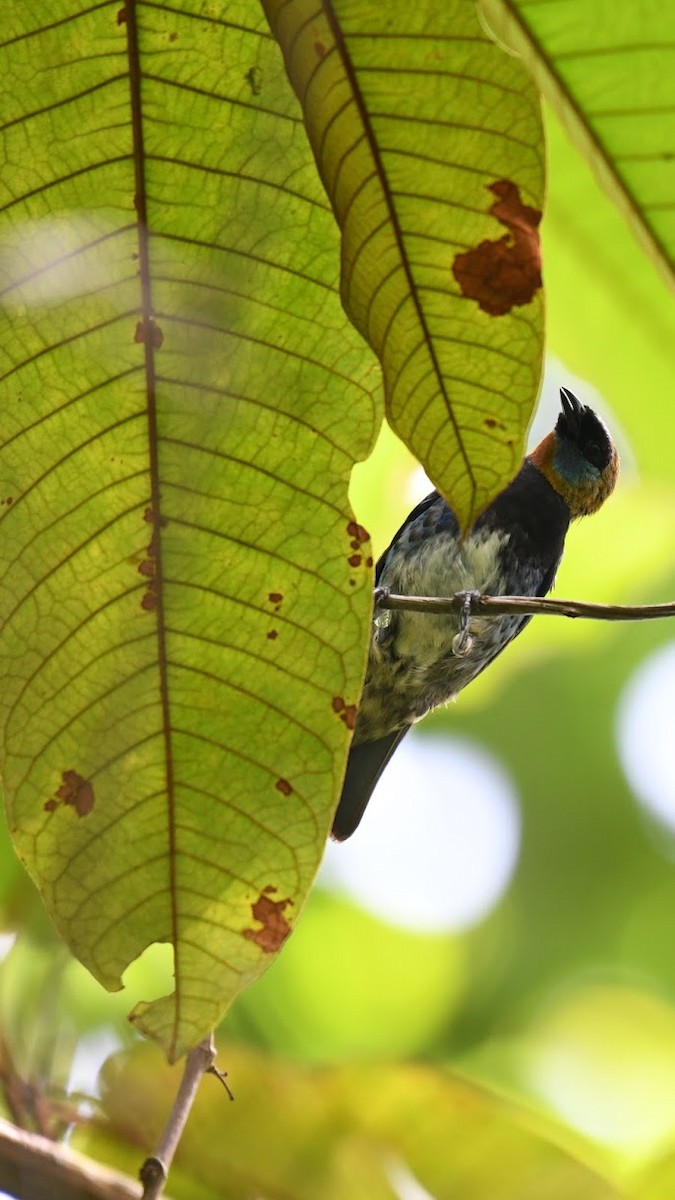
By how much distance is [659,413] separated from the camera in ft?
6.18

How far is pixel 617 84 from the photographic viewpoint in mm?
1012

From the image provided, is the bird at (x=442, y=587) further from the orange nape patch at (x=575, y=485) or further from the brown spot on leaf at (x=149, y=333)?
the brown spot on leaf at (x=149, y=333)

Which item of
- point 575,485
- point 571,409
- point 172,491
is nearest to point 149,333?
point 172,491

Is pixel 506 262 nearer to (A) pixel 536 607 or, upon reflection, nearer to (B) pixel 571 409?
(A) pixel 536 607

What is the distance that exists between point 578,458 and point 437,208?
3.24 meters

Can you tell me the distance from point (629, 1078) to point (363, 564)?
190cm

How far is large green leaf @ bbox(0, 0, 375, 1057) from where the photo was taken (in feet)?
3.51

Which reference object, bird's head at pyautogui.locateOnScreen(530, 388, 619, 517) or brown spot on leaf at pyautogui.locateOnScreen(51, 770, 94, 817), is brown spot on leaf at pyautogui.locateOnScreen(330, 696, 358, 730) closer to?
brown spot on leaf at pyautogui.locateOnScreen(51, 770, 94, 817)

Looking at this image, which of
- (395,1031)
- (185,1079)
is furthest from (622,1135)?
A: (185,1079)

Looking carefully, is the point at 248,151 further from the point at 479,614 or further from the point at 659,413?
the point at 659,413

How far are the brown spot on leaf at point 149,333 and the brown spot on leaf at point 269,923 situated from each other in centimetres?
46

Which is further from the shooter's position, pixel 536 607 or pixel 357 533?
pixel 536 607

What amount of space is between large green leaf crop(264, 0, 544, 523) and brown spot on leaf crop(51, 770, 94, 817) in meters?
0.42

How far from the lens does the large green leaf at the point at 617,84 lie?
994 mm
